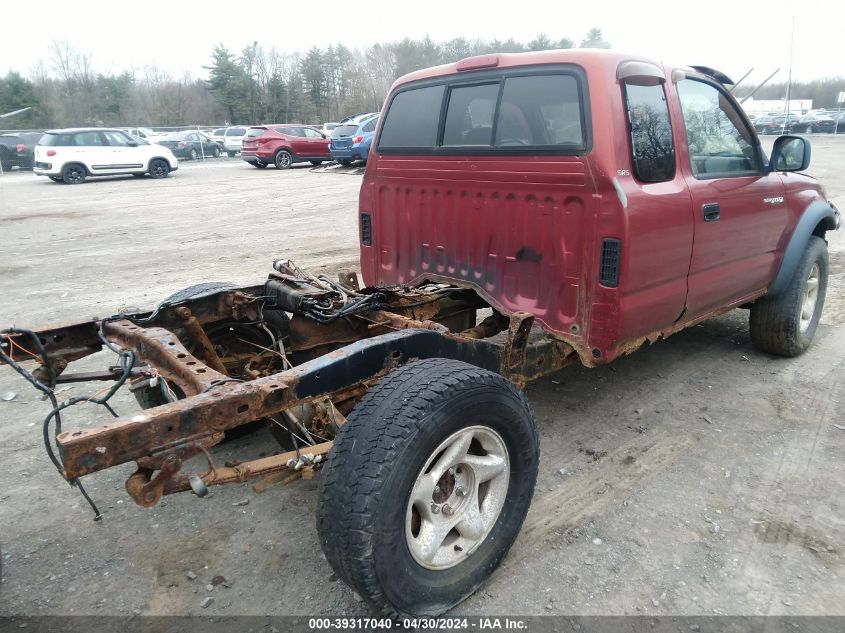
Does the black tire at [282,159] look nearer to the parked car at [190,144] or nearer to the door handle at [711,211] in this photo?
the parked car at [190,144]

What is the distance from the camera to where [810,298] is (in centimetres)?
512

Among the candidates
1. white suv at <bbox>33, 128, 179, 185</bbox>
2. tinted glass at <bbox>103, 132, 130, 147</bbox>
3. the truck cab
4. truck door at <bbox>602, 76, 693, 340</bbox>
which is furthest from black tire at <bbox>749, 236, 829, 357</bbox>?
tinted glass at <bbox>103, 132, 130, 147</bbox>

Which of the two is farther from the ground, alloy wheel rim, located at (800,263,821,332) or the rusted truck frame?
the rusted truck frame

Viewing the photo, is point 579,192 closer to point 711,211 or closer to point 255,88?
point 711,211

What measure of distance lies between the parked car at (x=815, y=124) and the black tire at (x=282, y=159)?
108ft

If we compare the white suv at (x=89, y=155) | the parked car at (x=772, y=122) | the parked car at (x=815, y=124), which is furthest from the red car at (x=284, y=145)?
the parked car at (x=815, y=124)

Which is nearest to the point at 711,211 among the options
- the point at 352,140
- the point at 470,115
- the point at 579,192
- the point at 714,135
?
the point at 714,135

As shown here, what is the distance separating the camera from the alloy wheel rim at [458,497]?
2318 millimetres

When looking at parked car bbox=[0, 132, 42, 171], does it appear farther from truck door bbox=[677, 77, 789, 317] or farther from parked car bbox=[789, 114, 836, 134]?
parked car bbox=[789, 114, 836, 134]

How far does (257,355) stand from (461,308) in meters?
1.35

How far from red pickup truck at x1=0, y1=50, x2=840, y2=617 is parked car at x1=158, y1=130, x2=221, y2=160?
1141 inches

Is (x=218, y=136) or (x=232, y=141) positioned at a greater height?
(x=218, y=136)

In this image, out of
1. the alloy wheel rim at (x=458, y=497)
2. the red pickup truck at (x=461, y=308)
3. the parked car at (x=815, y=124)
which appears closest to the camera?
the red pickup truck at (x=461, y=308)

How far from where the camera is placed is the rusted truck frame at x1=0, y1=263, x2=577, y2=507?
1.99 m
